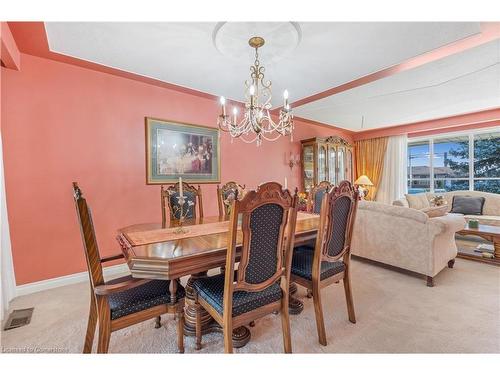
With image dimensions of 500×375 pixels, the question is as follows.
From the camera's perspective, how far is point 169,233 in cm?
175

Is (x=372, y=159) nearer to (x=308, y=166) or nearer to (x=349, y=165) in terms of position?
(x=349, y=165)

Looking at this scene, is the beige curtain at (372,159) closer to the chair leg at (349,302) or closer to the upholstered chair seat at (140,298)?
the chair leg at (349,302)

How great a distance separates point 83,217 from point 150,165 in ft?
6.23

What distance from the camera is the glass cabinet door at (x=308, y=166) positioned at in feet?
15.8

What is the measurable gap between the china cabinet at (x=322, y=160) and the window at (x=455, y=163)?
198cm

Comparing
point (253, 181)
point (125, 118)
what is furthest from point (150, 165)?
point (253, 181)

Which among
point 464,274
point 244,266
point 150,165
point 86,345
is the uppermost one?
point 150,165

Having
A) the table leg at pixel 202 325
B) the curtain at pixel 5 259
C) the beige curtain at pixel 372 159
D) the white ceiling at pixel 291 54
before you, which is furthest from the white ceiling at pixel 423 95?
the curtain at pixel 5 259

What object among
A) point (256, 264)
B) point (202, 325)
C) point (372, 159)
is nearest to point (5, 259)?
point (202, 325)

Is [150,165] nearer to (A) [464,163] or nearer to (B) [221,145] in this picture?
(B) [221,145]

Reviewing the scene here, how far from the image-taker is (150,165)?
3.02 metres

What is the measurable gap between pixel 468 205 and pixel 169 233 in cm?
570

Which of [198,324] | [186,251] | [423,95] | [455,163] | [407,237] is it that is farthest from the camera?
[455,163]

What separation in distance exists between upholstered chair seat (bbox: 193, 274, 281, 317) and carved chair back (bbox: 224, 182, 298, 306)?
65mm
